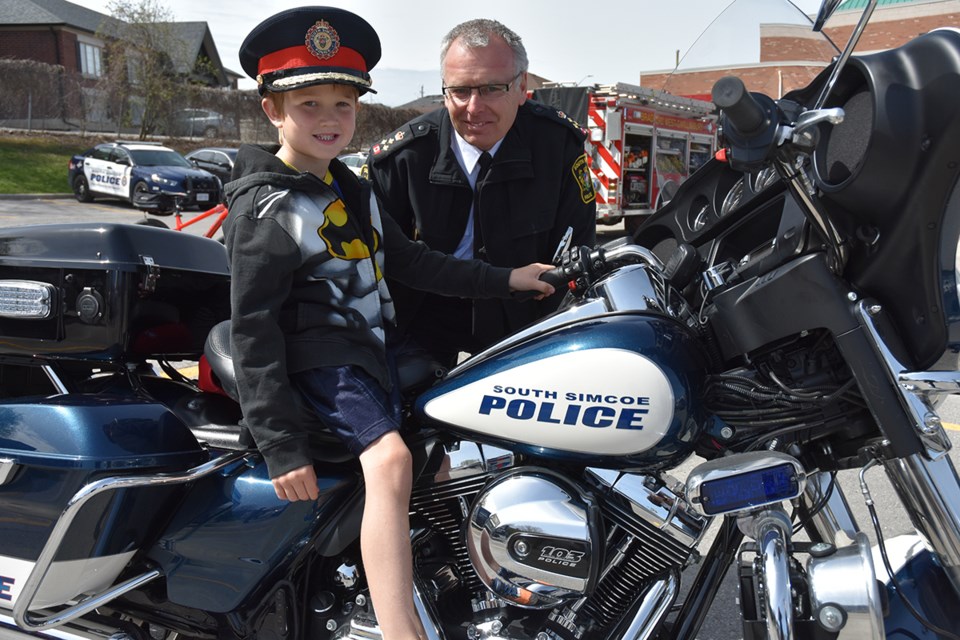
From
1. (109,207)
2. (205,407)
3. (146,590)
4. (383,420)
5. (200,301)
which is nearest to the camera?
(383,420)

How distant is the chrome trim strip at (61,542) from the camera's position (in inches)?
77.5

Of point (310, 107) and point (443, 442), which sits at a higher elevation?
point (310, 107)

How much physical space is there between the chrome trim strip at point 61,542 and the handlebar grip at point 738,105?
1.47 meters

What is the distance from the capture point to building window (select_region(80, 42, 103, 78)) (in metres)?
40.2

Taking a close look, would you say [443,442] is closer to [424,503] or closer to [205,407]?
[424,503]

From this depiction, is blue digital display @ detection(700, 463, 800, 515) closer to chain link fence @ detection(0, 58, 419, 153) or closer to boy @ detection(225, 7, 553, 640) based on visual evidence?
boy @ detection(225, 7, 553, 640)

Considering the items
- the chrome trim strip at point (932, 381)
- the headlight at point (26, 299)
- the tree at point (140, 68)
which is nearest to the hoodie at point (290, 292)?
the headlight at point (26, 299)

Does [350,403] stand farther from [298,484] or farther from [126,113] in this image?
[126,113]

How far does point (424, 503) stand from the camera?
2002 mm

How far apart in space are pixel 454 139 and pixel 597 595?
1.63m

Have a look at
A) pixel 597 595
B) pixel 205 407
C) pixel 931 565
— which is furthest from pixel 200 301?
pixel 931 565

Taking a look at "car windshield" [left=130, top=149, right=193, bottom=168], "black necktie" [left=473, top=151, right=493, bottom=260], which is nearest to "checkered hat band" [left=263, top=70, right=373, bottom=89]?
"black necktie" [left=473, top=151, right=493, bottom=260]

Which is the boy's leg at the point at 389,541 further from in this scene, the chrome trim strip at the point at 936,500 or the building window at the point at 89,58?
the building window at the point at 89,58

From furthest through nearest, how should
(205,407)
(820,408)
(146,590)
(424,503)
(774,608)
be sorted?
1. (205,407)
2. (146,590)
3. (424,503)
4. (820,408)
5. (774,608)
